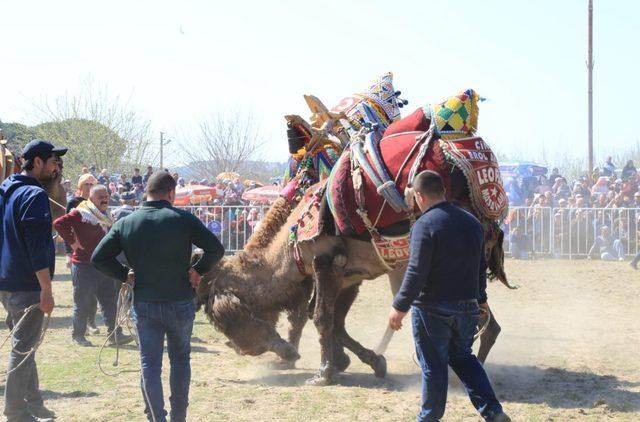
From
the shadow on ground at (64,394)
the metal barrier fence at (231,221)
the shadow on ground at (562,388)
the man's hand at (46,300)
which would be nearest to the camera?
the man's hand at (46,300)

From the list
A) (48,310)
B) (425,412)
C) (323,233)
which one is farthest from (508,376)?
(48,310)

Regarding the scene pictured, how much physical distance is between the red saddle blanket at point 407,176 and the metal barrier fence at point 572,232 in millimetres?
12612

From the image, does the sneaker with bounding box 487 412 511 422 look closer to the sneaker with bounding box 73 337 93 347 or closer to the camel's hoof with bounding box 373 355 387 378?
the camel's hoof with bounding box 373 355 387 378

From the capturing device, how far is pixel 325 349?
7625 millimetres

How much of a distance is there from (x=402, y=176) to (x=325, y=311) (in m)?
1.49

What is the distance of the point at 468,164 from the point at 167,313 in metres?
2.80

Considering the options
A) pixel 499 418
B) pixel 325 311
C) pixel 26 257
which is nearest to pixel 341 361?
pixel 325 311

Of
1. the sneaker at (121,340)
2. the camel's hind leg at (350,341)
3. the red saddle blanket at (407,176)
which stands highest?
the red saddle blanket at (407,176)

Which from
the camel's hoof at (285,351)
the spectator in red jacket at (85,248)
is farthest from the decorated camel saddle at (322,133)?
the spectator in red jacket at (85,248)

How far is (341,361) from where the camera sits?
8172 mm

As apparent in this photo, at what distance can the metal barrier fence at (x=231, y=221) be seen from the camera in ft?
64.5

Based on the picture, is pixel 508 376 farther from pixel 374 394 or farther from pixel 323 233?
pixel 323 233

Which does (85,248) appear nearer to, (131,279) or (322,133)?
(322,133)

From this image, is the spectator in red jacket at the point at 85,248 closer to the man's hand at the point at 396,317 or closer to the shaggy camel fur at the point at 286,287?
the shaggy camel fur at the point at 286,287
